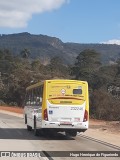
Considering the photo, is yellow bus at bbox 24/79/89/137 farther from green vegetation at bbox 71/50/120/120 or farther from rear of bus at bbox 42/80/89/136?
green vegetation at bbox 71/50/120/120

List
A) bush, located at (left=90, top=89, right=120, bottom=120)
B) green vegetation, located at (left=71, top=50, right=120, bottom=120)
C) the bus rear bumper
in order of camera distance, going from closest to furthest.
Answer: the bus rear bumper < bush, located at (left=90, top=89, right=120, bottom=120) < green vegetation, located at (left=71, top=50, right=120, bottom=120)

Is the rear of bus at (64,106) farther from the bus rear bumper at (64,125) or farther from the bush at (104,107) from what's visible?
the bush at (104,107)

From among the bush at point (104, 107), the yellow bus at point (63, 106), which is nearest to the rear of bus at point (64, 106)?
the yellow bus at point (63, 106)

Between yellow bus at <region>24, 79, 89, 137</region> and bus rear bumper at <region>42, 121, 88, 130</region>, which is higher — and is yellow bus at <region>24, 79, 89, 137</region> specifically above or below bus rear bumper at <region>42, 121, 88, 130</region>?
above

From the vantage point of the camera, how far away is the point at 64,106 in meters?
21.9

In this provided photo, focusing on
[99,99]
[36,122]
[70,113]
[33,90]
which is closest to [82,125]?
[70,113]

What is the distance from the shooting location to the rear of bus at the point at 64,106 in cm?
2173

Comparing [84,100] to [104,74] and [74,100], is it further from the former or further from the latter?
[104,74]

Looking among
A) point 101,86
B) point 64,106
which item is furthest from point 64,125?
point 101,86

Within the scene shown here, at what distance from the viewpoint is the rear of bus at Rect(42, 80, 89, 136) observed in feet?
71.3

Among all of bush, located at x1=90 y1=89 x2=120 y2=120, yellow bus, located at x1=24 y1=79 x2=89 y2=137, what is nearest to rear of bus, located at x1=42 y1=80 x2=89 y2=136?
yellow bus, located at x1=24 y1=79 x2=89 y2=137

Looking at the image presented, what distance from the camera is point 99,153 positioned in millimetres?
15938

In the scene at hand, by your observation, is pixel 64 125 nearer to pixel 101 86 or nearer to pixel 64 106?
pixel 64 106

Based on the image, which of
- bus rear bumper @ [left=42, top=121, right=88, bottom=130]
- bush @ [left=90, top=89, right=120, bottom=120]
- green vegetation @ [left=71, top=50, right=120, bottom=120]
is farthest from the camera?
green vegetation @ [left=71, top=50, right=120, bottom=120]
